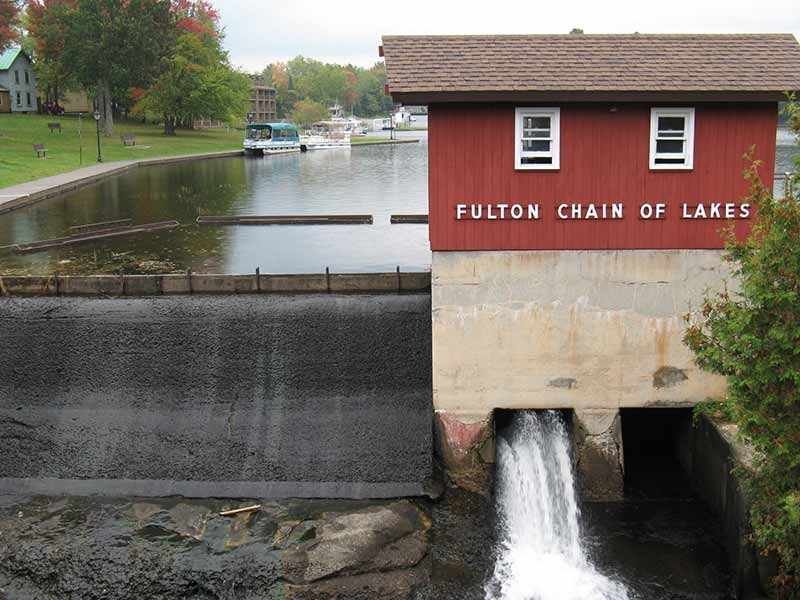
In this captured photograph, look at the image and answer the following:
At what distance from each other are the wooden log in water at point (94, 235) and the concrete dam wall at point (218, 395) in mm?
8302

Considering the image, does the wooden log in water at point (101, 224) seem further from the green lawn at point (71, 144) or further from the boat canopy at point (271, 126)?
the boat canopy at point (271, 126)

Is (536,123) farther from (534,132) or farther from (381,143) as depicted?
(381,143)

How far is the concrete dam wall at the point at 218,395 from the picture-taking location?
18672 millimetres

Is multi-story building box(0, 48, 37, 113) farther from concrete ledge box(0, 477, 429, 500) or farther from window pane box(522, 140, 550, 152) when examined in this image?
window pane box(522, 140, 550, 152)

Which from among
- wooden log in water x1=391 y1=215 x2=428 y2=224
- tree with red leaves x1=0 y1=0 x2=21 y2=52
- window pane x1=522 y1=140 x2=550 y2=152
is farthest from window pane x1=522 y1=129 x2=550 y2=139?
tree with red leaves x1=0 y1=0 x2=21 y2=52

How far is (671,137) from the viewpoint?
1805 centimetres

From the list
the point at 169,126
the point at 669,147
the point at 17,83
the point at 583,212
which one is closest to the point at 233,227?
the point at 583,212

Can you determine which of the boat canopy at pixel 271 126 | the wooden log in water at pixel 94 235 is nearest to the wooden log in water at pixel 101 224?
the wooden log in water at pixel 94 235

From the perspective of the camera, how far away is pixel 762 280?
12.8 m

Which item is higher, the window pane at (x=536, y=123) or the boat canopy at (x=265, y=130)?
the boat canopy at (x=265, y=130)

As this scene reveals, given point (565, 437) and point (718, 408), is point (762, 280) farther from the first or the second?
point (565, 437)

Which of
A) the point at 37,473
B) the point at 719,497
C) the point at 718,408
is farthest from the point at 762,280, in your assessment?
the point at 37,473

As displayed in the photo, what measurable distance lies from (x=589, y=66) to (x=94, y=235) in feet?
70.0

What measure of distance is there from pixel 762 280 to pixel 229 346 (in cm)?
1239
